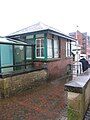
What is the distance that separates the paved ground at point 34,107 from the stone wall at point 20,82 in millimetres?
433

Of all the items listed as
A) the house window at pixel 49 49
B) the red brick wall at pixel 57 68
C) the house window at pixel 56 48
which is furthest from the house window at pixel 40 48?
the house window at pixel 56 48

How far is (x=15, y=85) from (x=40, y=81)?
282 centimetres

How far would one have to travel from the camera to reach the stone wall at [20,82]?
7785 millimetres

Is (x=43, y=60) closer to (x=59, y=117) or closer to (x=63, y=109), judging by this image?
(x=63, y=109)

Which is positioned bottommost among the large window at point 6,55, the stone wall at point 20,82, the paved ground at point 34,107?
the paved ground at point 34,107

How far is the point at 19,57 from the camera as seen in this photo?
11.5 m

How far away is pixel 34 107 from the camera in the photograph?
6.39 meters

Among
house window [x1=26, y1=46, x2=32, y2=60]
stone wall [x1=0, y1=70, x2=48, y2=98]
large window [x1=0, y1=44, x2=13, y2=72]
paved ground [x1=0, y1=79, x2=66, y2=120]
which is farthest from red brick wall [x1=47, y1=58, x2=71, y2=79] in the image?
paved ground [x1=0, y1=79, x2=66, y2=120]

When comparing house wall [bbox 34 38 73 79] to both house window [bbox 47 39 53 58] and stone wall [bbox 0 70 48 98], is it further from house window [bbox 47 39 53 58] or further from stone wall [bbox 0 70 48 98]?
stone wall [bbox 0 70 48 98]

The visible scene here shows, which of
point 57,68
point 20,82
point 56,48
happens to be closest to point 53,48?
point 56,48

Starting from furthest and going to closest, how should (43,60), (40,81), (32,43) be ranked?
(32,43), (43,60), (40,81)

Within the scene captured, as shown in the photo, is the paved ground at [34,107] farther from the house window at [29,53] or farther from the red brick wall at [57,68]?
the house window at [29,53]

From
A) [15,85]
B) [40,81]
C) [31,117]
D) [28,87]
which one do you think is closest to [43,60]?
[40,81]

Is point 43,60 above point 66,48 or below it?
below
